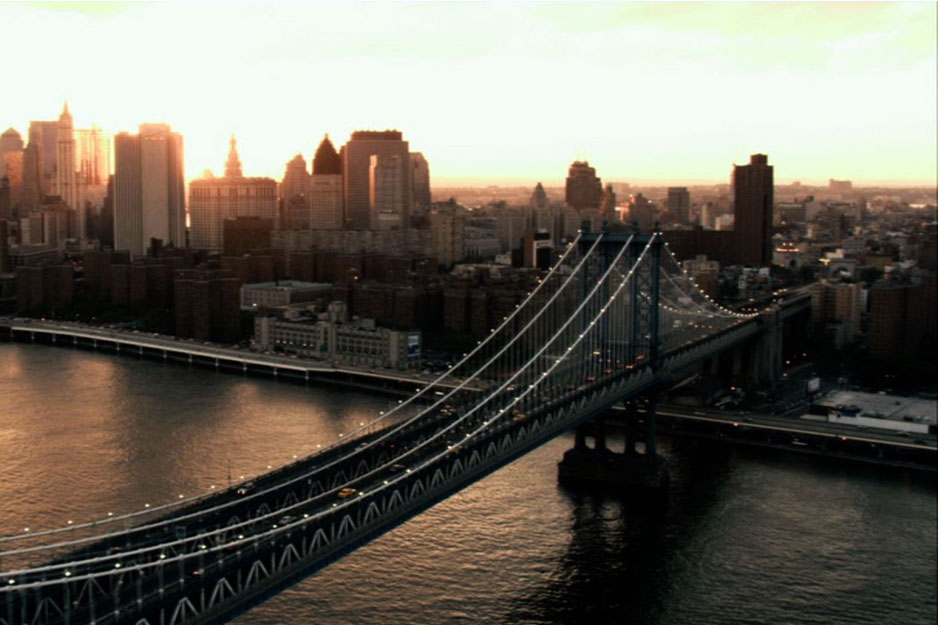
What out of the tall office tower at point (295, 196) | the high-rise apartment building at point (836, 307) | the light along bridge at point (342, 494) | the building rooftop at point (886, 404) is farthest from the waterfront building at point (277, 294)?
the tall office tower at point (295, 196)

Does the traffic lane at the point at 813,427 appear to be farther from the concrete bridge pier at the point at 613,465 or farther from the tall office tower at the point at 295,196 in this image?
the tall office tower at the point at 295,196

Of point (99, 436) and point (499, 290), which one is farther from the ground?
point (499, 290)

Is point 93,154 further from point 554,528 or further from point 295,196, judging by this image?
point 554,528

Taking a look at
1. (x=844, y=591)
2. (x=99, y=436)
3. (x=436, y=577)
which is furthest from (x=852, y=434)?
(x=99, y=436)

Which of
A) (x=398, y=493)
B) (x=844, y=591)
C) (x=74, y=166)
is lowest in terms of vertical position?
(x=844, y=591)

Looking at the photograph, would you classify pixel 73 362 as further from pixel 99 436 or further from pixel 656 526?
pixel 656 526

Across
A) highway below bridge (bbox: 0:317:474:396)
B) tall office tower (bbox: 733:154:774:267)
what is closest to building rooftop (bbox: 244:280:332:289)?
highway below bridge (bbox: 0:317:474:396)

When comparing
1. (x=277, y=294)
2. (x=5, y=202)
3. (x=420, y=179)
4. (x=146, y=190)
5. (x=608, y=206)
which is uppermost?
(x=420, y=179)

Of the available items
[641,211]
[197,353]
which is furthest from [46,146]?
Result: [197,353]
